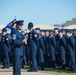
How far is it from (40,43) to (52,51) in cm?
109

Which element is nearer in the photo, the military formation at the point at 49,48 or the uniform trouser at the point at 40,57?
the military formation at the point at 49,48

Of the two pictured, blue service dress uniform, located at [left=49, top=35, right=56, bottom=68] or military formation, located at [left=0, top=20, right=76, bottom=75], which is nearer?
military formation, located at [left=0, top=20, right=76, bottom=75]

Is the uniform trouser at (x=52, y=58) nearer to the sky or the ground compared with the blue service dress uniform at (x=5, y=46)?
nearer to the ground

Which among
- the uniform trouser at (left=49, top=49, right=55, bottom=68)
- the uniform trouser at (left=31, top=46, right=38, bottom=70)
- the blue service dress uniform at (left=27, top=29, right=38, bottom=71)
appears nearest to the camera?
the blue service dress uniform at (left=27, top=29, right=38, bottom=71)

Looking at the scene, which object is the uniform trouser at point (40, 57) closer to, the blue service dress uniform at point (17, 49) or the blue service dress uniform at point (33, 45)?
the blue service dress uniform at point (33, 45)

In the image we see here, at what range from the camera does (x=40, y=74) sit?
13805 mm

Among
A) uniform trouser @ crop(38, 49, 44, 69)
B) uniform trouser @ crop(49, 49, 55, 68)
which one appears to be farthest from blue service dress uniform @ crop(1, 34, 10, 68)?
uniform trouser @ crop(49, 49, 55, 68)

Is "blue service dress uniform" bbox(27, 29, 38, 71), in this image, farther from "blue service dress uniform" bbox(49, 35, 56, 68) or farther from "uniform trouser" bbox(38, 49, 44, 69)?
"blue service dress uniform" bbox(49, 35, 56, 68)

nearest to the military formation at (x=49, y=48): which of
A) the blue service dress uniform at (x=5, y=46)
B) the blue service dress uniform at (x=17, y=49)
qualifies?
the blue service dress uniform at (x=5, y=46)

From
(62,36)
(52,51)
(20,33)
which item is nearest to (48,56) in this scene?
(52,51)

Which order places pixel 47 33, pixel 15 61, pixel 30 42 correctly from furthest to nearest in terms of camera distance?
pixel 47 33
pixel 30 42
pixel 15 61

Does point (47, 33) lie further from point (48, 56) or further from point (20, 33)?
point (20, 33)

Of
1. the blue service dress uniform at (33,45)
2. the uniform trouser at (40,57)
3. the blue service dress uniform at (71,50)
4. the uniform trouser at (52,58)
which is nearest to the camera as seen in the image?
the blue service dress uniform at (33,45)

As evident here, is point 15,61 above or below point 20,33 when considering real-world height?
below
